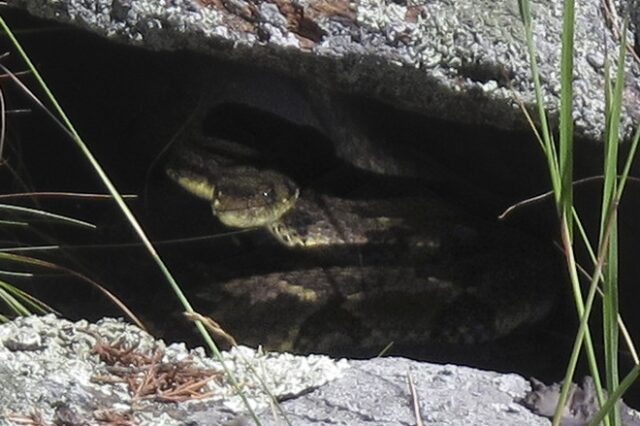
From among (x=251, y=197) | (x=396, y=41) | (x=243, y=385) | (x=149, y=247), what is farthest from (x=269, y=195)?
(x=149, y=247)

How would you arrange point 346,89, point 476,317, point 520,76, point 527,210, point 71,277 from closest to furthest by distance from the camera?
point 520,76
point 346,89
point 71,277
point 476,317
point 527,210

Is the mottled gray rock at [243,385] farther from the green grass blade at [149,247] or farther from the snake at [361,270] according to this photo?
the snake at [361,270]

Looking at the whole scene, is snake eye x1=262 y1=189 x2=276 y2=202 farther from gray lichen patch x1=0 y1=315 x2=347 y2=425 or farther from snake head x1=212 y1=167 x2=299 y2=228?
gray lichen patch x1=0 y1=315 x2=347 y2=425

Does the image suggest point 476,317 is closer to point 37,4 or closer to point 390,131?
point 390,131

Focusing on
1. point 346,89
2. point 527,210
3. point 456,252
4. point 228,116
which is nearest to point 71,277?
point 228,116

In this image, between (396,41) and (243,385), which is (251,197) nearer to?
(396,41)

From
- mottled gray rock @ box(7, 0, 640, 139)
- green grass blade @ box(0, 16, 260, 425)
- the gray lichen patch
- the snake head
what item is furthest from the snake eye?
green grass blade @ box(0, 16, 260, 425)
